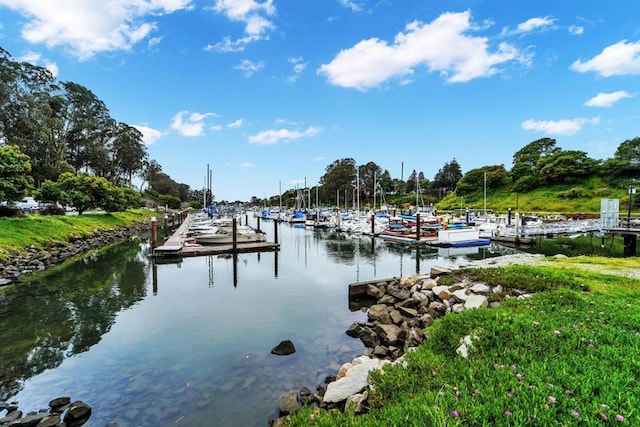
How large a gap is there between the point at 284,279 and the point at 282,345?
9630 millimetres

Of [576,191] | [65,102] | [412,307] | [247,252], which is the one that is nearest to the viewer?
[412,307]

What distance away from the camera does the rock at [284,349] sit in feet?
30.5

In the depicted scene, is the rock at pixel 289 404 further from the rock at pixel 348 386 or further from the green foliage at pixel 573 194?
the green foliage at pixel 573 194

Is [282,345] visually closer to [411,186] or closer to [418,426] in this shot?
[418,426]

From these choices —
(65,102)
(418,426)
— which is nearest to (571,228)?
(418,426)

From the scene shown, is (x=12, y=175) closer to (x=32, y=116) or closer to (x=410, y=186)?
(x=32, y=116)

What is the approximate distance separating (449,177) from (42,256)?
9342cm

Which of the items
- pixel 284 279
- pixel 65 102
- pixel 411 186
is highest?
pixel 65 102

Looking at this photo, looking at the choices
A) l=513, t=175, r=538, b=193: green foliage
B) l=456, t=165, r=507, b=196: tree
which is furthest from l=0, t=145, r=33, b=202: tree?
l=456, t=165, r=507, b=196: tree

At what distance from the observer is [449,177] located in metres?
97.3

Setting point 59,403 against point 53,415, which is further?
point 59,403

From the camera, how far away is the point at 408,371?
5348mm

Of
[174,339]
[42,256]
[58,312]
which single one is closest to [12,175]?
[42,256]

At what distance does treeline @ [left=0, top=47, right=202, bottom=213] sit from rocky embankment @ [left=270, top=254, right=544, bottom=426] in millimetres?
24704
